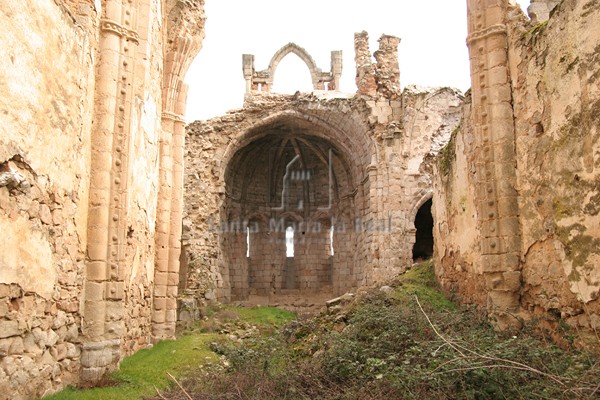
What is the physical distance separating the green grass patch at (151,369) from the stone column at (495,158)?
4045 mm

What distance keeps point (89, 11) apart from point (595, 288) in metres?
6.12

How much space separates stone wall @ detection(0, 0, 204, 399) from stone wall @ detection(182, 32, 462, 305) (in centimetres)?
759


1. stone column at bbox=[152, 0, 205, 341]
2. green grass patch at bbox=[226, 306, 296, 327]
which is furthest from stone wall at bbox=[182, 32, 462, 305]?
stone column at bbox=[152, 0, 205, 341]

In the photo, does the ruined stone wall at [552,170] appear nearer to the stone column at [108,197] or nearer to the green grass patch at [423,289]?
the green grass patch at [423,289]

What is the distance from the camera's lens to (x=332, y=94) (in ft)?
59.5

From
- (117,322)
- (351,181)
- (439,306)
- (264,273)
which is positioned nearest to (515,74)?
(439,306)

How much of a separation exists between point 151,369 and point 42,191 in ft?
9.69

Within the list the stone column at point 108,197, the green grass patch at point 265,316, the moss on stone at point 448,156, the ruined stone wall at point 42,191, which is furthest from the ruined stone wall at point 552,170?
the green grass patch at point 265,316

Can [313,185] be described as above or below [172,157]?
above

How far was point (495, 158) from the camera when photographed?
6.40 metres

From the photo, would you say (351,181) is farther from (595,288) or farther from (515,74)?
(595,288)

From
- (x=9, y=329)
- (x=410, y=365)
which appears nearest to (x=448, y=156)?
(x=410, y=365)

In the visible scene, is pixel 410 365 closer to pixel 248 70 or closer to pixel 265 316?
pixel 265 316

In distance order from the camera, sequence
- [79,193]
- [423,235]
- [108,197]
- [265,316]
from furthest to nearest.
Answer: [423,235]
[265,316]
[108,197]
[79,193]
